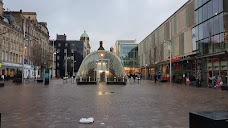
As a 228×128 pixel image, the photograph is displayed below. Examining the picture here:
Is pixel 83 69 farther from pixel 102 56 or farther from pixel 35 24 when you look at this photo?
pixel 35 24

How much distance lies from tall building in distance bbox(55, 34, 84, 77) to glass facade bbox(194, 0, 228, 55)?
294 feet

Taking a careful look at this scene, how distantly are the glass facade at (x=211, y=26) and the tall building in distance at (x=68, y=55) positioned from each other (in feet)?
294

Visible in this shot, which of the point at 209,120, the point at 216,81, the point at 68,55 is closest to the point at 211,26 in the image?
the point at 216,81

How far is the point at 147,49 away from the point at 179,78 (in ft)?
138

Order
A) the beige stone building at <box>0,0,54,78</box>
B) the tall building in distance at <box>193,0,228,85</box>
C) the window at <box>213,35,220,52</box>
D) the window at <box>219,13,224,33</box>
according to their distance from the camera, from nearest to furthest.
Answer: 1. the tall building in distance at <box>193,0,228,85</box>
2. the window at <box>219,13,224,33</box>
3. the window at <box>213,35,220,52</box>
4. the beige stone building at <box>0,0,54,78</box>

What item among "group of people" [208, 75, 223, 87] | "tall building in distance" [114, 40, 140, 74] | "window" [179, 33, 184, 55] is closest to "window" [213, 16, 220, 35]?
"group of people" [208, 75, 223, 87]

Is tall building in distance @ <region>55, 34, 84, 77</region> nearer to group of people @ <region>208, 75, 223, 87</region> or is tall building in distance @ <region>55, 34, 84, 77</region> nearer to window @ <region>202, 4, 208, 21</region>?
window @ <region>202, 4, 208, 21</region>

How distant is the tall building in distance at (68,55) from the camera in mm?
128625

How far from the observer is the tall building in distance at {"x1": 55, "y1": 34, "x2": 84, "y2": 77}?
128625mm

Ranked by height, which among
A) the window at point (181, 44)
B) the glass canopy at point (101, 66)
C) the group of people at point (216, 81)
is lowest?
the group of people at point (216, 81)

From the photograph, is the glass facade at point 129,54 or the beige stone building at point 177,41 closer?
the beige stone building at point 177,41

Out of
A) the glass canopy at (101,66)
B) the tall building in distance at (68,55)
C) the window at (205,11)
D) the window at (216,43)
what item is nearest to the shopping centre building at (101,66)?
the glass canopy at (101,66)

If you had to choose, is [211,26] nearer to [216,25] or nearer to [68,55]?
[216,25]

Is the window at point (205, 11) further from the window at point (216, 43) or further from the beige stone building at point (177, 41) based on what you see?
the beige stone building at point (177, 41)
